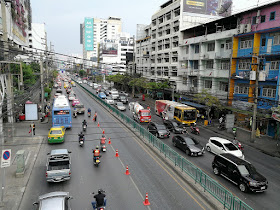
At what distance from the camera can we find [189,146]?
20922 mm

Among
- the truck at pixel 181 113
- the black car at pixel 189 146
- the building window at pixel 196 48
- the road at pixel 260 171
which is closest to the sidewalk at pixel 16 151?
the road at pixel 260 171

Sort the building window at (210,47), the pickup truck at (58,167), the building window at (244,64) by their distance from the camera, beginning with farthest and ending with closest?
the building window at (210,47) < the building window at (244,64) < the pickup truck at (58,167)

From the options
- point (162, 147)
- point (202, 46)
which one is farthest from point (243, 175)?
point (202, 46)

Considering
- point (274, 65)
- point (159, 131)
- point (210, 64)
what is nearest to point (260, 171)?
point (159, 131)

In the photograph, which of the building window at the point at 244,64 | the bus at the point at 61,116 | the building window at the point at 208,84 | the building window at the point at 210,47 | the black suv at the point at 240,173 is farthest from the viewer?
the building window at the point at 208,84

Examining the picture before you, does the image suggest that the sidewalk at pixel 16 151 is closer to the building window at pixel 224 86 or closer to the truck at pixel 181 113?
the truck at pixel 181 113

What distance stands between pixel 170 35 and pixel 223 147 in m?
42.7

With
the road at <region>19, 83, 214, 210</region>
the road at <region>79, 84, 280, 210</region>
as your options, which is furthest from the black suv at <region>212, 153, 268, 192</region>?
the road at <region>19, 83, 214, 210</region>

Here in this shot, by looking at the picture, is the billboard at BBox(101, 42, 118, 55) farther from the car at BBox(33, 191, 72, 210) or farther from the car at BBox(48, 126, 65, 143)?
the car at BBox(33, 191, 72, 210)

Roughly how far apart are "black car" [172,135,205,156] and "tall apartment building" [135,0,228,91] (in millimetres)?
30989

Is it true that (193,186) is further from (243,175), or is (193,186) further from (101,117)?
(101,117)

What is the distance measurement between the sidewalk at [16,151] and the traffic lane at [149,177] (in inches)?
280

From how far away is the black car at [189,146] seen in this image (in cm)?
2055

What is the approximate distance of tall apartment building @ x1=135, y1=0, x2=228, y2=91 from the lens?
5391 centimetres
